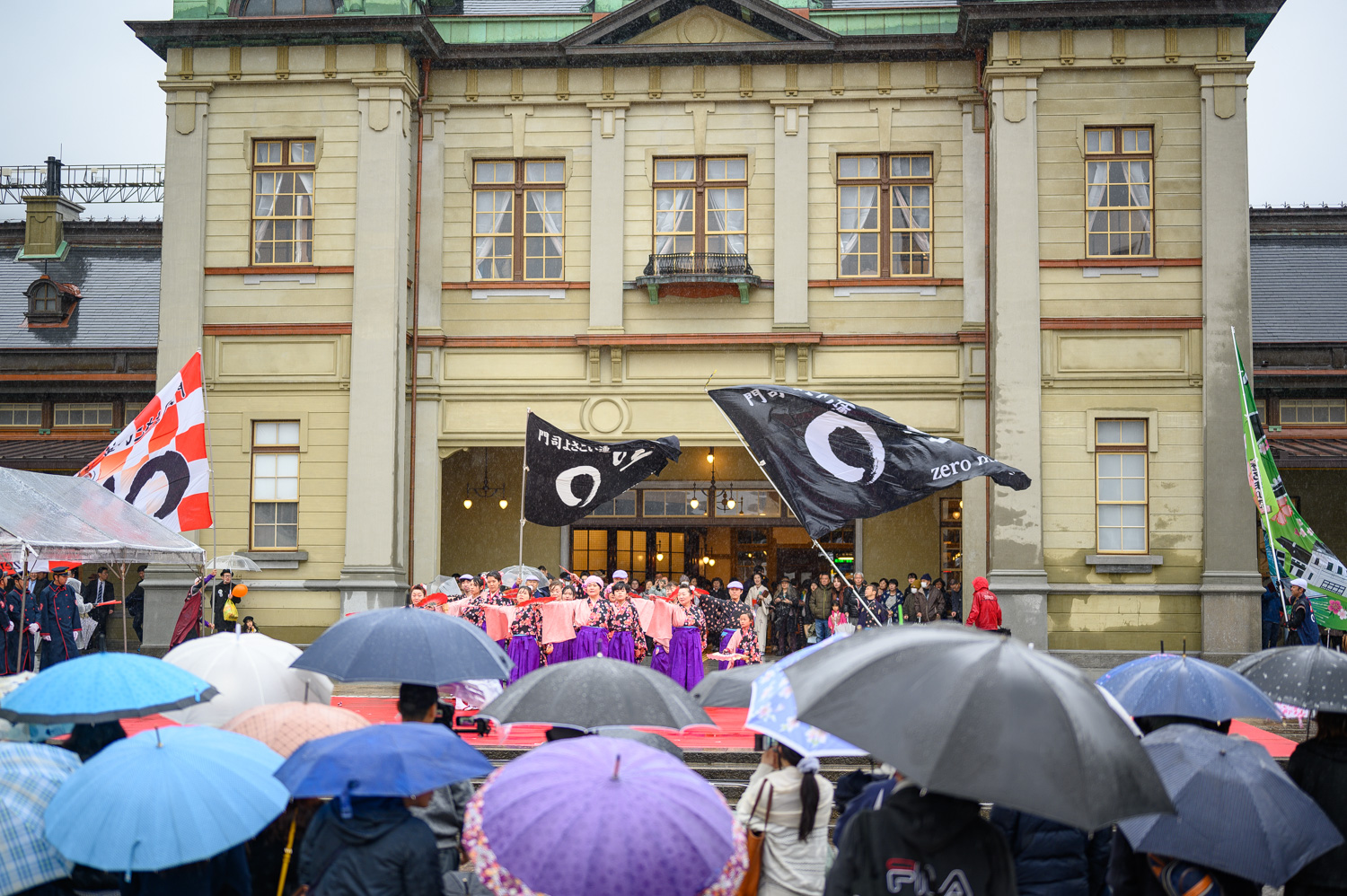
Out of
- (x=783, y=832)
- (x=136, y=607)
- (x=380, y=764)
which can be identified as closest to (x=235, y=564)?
(x=136, y=607)

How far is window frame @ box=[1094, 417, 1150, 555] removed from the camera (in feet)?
70.4

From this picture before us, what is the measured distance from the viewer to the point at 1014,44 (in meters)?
22.0

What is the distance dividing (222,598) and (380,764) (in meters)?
16.5

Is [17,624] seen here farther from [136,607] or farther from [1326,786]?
[1326,786]

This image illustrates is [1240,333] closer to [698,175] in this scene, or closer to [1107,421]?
[1107,421]

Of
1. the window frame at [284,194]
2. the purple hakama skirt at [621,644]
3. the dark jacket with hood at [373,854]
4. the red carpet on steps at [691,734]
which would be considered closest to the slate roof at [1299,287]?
the red carpet on steps at [691,734]

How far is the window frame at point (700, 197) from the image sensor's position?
75.9 feet

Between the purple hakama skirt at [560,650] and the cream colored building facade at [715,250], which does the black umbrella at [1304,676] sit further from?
the cream colored building facade at [715,250]

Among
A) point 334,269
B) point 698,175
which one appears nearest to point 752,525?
point 698,175

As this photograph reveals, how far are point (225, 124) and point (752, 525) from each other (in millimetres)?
12023

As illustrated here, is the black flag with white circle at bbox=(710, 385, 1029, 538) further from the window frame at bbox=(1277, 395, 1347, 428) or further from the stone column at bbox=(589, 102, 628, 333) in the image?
the window frame at bbox=(1277, 395, 1347, 428)

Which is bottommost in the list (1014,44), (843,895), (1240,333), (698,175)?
(843,895)

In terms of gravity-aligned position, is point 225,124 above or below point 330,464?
above

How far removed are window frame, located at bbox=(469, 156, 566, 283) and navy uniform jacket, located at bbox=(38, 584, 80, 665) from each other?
8283 millimetres
